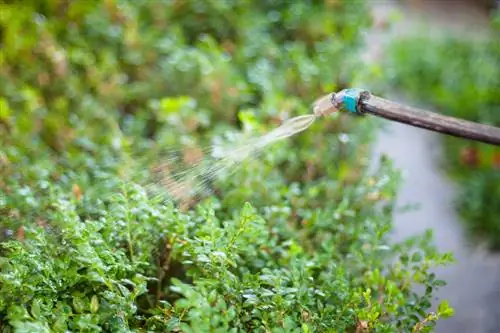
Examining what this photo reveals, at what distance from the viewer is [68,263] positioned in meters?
1.74

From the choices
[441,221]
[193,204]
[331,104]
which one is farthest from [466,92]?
[193,204]

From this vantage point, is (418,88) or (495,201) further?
(418,88)

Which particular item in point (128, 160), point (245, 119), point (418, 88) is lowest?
point (128, 160)

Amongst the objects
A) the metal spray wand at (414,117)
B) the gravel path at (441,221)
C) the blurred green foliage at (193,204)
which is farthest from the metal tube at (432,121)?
the gravel path at (441,221)

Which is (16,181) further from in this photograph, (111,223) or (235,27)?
(235,27)

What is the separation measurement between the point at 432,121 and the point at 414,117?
50 mm

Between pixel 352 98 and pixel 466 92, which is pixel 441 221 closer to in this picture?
pixel 466 92

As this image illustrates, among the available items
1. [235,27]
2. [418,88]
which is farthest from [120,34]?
[418,88]

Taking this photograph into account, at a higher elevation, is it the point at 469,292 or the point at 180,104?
the point at 469,292

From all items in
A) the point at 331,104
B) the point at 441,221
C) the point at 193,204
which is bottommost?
the point at 193,204

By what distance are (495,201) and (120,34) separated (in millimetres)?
2157

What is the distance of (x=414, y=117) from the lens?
1.86 m

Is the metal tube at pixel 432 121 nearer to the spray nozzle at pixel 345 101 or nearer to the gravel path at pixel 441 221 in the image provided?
the spray nozzle at pixel 345 101

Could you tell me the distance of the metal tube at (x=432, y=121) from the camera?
1.79 meters
